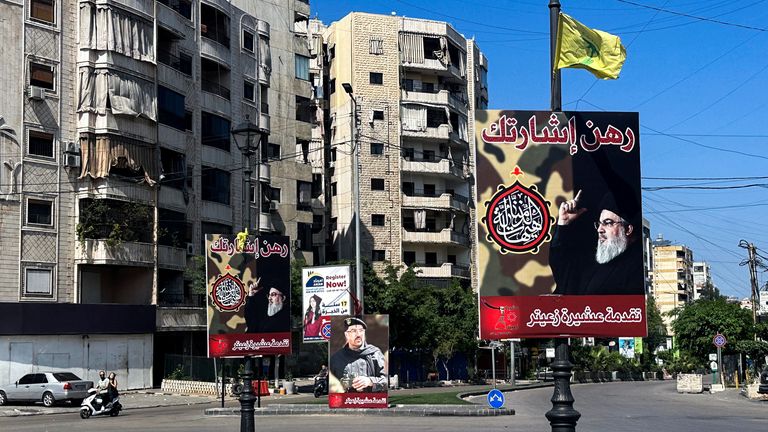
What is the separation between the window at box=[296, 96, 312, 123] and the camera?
6844 centimetres

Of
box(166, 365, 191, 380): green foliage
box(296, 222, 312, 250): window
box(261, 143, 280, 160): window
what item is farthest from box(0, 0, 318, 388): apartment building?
box(296, 222, 312, 250): window

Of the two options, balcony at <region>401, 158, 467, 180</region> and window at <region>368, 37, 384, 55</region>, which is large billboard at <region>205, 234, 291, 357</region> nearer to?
balcony at <region>401, 158, 467, 180</region>

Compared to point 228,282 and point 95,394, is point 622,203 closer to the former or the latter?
point 228,282

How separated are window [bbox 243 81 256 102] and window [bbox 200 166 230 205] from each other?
598 centimetres

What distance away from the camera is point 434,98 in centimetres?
7638

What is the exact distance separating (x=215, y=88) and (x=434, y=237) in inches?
956

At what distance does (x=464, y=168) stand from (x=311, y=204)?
1606 cm

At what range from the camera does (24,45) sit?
44.3 meters

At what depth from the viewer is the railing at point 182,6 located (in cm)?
5241

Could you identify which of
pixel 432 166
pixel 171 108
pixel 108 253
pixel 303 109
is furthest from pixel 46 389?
pixel 432 166

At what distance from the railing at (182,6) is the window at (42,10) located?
24.1 ft

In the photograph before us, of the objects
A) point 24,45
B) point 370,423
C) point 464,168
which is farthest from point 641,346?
point 370,423

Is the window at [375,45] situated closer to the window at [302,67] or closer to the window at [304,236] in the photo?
the window at [302,67]

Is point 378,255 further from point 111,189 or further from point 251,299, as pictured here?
point 251,299
